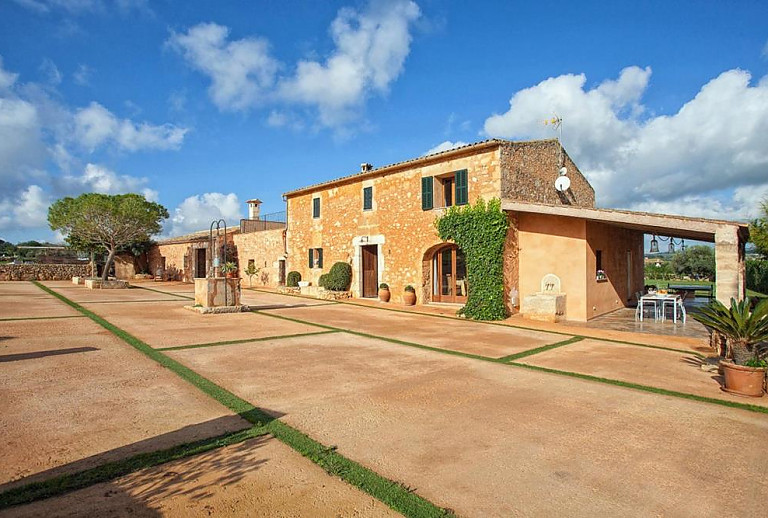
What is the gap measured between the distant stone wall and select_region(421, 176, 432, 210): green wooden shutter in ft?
87.4

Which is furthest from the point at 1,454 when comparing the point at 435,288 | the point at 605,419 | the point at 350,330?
the point at 435,288

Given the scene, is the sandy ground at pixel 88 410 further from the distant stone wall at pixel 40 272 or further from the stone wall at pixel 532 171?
the distant stone wall at pixel 40 272

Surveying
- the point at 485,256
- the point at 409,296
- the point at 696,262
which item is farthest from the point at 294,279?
the point at 696,262

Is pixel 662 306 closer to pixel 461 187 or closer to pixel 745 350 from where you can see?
pixel 461 187

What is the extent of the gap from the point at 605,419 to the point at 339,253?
14167 mm

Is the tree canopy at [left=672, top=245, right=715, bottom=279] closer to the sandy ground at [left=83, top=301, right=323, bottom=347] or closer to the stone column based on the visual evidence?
the stone column

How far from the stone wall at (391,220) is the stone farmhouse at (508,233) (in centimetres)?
4

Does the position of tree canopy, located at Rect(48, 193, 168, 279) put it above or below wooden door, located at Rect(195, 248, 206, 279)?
above

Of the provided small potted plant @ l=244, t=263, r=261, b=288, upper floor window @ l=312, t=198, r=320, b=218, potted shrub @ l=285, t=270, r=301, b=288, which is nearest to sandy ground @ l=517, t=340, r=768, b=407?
upper floor window @ l=312, t=198, r=320, b=218

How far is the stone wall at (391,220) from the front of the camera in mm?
12617

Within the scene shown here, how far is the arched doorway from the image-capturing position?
45.6ft

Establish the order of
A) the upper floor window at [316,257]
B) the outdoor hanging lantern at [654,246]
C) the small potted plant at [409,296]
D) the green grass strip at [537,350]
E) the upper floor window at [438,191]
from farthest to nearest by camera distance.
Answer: the upper floor window at [316,257], the small potted plant at [409,296], the upper floor window at [438,191], the outdoor hanging lantern at [654,246], the green grass strip at [537,350]

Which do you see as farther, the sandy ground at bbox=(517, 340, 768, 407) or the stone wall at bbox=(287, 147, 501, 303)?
the stone wall at bbox=(287, 147, 501, 303)

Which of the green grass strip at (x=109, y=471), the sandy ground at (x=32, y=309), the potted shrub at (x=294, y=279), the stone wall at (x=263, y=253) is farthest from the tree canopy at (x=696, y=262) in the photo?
the sandy ground at (x=32, y=309)
